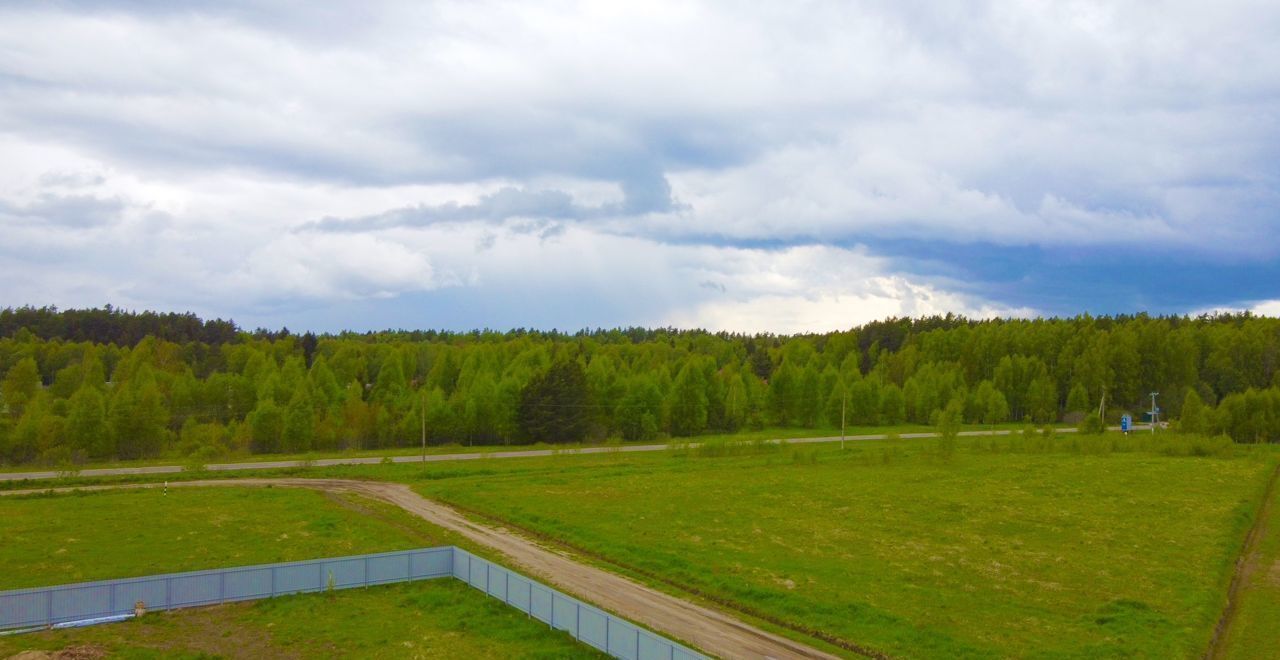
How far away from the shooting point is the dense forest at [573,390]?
9231 centimetres

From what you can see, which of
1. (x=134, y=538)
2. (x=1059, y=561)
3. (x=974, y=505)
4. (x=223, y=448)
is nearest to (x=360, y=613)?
(x=134, y=538)

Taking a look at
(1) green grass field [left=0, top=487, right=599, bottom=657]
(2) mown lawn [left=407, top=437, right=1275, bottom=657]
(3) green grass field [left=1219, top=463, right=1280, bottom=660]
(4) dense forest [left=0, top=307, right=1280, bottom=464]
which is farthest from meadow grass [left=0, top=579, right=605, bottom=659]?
(4) dense forest [left=0, top=307, right=1280, bottom=464]

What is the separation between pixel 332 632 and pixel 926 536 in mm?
31993

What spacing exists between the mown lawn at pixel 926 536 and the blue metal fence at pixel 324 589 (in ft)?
26.2

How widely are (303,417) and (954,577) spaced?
74.3 meters

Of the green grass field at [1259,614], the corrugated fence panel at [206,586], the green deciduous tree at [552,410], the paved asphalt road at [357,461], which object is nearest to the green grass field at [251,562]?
the corrugated fence panel at [206,586]

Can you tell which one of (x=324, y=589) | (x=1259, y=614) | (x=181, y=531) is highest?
(x=181, y=531)

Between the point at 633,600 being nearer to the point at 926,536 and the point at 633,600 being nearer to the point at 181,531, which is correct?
the point at 926,536

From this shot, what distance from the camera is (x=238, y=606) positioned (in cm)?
3288

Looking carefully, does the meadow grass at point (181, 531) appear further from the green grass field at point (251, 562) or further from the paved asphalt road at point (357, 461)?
the paved asphalt road at point (357, 461)

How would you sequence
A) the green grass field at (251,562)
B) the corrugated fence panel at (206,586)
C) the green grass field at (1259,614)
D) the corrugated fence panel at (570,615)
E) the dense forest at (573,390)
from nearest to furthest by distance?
the corrugated fence panel at (570,615)
the green grass field at (251,562)
the corrugated fence panel at (206,586)
the green grass field at (1259,614)
the dense forest at (573,390)

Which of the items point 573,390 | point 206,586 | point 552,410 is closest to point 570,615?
point 206,586

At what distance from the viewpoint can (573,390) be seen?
105 meters

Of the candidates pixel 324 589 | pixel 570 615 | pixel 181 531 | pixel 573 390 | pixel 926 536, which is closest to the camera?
pixel 570 615
